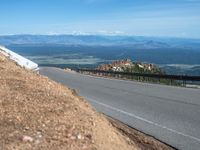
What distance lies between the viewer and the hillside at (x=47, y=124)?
7176mm

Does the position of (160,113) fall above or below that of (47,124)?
below

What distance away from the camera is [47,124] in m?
7.87

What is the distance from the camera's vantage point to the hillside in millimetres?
7176

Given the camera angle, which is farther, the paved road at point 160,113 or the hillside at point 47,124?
the paved road at point 160,113

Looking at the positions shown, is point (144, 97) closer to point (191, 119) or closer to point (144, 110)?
point (144, 110)

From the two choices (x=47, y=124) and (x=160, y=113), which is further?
(x=160, y=113)

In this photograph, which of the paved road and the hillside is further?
the paved road

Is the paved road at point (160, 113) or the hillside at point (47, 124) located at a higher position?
the hillside at point (47, 124)

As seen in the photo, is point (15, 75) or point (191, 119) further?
point (191, 119)

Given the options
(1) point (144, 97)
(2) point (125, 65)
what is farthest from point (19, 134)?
(2) point (125, 65)

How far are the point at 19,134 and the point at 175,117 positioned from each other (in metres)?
7.55

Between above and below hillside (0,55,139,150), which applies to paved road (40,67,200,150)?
below

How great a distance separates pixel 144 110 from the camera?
16047mm

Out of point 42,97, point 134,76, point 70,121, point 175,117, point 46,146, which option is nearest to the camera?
point 46,146
